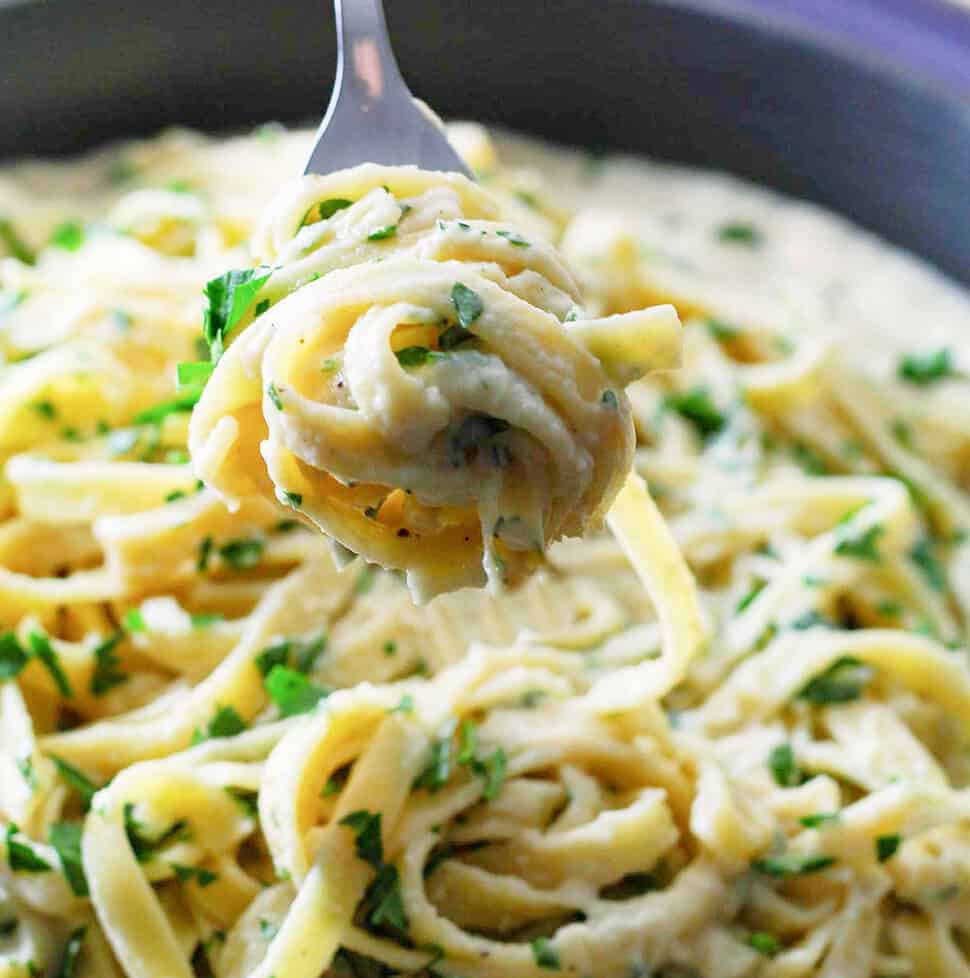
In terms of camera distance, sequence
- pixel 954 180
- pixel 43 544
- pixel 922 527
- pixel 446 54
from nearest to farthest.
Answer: pixel 43 544, pixel 922 527, pixel 954 180, pixel 446 54

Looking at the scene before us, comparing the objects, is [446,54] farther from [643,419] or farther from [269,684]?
[269,684]

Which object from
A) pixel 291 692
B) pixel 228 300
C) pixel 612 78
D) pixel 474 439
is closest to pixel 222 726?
pixel 291 692

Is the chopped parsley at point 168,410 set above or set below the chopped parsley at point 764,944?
above

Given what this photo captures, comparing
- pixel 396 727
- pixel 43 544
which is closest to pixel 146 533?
pixel 43 544

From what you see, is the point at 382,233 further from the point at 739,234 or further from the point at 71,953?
the point at 739,234

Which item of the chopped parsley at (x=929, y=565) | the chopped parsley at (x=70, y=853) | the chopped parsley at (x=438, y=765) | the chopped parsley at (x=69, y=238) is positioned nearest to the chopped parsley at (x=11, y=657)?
the chopped parsley at (x=70, y=853)

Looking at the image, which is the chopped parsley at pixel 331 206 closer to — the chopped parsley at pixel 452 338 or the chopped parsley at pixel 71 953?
the chopped parsley at pixel 452 338
